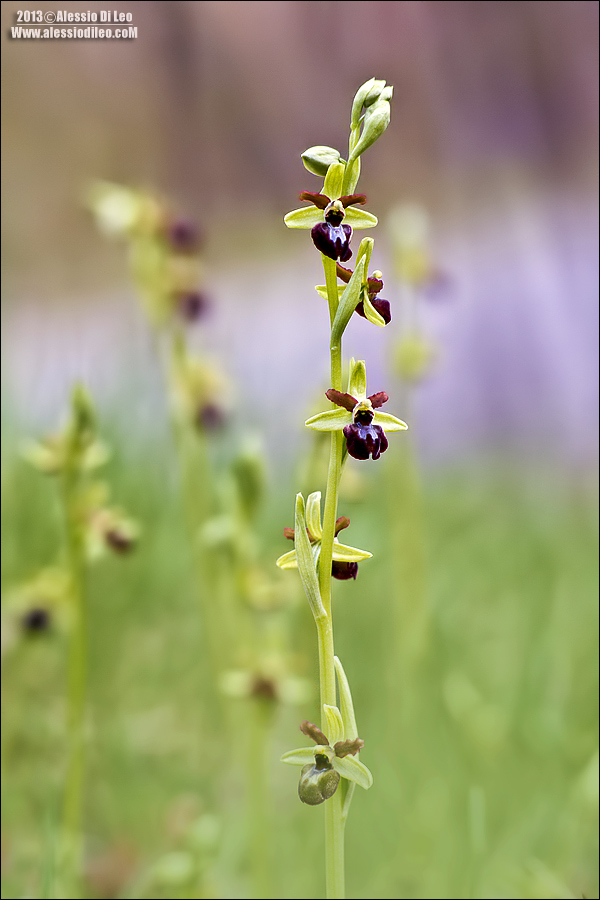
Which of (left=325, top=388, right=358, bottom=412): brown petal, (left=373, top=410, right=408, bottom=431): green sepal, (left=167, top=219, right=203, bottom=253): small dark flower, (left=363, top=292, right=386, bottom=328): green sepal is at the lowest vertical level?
(left=373, top=410, right=408, bottom=431): green sepal

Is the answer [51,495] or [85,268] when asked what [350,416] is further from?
[85,268]

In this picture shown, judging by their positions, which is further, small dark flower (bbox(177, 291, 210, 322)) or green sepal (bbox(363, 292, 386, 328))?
small dark flower (bbox(177, 291, 210, 322))

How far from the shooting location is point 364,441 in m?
0.28

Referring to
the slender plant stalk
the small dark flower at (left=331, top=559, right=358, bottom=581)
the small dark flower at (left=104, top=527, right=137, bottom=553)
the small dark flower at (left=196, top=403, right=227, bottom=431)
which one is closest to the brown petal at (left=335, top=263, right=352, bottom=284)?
the slender plant stalk

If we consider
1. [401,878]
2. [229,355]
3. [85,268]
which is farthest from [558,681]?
[85,268]

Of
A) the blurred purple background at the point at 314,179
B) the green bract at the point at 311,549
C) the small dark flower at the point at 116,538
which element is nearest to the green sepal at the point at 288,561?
the green bract at the point at 311,549

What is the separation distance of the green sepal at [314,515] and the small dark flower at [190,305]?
0.38m

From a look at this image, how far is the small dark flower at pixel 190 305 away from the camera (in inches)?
25.6

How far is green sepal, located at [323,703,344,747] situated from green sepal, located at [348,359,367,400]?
11 cm

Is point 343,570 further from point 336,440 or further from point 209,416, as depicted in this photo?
point 209,416

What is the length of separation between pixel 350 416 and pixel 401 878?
15.6 inches

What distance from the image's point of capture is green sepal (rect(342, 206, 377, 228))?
0.98ft

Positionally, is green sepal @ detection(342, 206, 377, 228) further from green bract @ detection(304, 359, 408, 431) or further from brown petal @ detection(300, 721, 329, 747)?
brown petal @ detection(300, 721, 329, 747)

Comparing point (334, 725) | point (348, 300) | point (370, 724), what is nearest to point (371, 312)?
point (348, 300)
